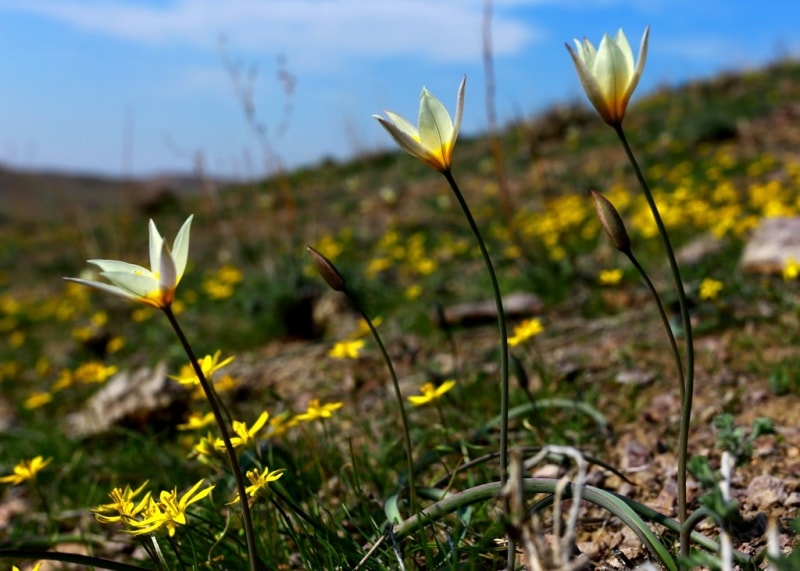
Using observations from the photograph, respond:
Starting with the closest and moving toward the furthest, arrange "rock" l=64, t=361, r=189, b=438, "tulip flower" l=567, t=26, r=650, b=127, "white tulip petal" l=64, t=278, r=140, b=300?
1. "white tulip petal" l=64, t=278, r=140, b=300
2. "tulip flower" l=567, t=26, r=650, b=127
3. "rock" l=64, t=361, r=189, b=438

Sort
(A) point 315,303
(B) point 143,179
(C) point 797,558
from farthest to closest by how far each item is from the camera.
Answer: (B) point 143,179 < (A) point 315,303 < (C) point 797,558

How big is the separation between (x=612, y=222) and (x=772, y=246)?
9.38 feet

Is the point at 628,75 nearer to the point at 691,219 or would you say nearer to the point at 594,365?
the point at 594,365

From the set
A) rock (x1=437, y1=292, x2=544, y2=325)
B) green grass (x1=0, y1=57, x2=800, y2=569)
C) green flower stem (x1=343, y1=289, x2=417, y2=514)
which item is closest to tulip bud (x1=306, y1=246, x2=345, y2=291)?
green flower stem (x1=343, y1=289, x2=417, y2=514)

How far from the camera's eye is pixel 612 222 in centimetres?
119

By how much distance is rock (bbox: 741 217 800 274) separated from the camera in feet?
11.6

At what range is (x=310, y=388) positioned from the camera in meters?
3.52

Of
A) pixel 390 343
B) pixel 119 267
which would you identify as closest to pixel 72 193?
pixel 390 343

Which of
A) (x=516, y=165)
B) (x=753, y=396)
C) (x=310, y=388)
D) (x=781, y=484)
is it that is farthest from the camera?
(x=516, y=165)

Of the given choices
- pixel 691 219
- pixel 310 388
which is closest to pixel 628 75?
pixel 310 388

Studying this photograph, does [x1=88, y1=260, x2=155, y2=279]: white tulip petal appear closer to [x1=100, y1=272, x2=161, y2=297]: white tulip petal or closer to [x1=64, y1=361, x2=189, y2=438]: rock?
[x1=100, y1=272, x2=161, y2=297]: white tulip petal

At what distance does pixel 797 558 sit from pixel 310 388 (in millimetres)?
2759

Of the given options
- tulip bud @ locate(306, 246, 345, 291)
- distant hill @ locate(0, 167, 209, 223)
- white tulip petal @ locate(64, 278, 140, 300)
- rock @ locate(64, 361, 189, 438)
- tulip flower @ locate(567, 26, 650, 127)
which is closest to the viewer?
white tulip petal @ locate(64, 278, 140, 300)

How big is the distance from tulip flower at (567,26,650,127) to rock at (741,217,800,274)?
2.67 meters
